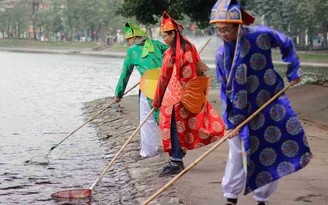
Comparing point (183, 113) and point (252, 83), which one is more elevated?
point (252, 83)

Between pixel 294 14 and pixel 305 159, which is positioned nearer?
pixel 305 159

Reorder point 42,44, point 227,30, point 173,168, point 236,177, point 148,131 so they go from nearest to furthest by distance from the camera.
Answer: point 227,30 → point 236,177 → point 173,168 → point 148,131 → point 42,44

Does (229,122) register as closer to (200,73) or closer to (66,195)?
(200,73)

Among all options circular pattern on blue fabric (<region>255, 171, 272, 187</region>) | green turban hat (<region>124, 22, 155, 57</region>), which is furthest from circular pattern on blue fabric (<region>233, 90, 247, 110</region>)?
green turban hat (<region>124, 22, 155, 57</region>)

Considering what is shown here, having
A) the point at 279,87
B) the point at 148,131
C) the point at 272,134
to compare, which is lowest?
the point at 148,131

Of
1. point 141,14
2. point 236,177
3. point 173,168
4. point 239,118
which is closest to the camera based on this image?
point 239,118

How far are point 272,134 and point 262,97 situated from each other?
0.31m

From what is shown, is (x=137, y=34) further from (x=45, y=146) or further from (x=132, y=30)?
(x=45, y=146)

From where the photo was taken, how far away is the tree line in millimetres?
20797

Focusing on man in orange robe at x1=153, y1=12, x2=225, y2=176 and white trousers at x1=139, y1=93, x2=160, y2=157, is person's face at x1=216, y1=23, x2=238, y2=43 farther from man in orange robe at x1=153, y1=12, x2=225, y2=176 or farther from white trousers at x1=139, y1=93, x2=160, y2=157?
white trousers at x1=139, y1=93, x2=160, y2=157

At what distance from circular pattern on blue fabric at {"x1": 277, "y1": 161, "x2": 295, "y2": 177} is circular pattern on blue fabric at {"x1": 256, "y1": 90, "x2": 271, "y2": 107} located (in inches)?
20.5

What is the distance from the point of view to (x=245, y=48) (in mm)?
5742

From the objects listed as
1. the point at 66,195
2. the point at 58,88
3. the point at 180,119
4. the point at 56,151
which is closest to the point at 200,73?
the point at 180,119

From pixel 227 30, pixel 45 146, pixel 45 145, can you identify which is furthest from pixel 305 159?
pixel 45 145
